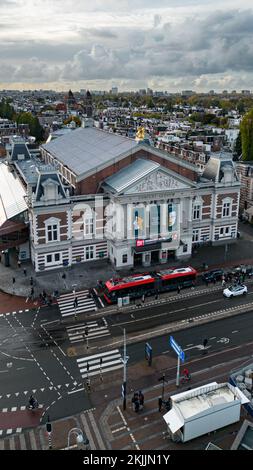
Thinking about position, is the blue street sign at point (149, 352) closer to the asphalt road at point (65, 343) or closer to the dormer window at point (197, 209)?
the asphalt road at point (65, 343)

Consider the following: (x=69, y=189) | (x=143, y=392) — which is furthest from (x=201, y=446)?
(x=69, y=189)

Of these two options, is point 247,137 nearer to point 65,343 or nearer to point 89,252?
point 89,252

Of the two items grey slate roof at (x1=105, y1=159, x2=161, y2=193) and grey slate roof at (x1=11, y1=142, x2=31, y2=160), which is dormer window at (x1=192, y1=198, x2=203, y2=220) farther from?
grey slate roof at (x1=11, y1=142, x2=31, y2=160)

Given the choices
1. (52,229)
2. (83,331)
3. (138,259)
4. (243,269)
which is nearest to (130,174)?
(138,259)

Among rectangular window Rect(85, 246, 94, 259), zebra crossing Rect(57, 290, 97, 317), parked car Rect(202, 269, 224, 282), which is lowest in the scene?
zebra crossing Rect(57, 290, 97, 317)

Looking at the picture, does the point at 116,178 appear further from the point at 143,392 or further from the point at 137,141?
the point at 143,392

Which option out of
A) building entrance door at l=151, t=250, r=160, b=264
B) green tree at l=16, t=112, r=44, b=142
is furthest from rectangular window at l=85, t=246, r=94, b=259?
green tree at l=16, t=112, r=44, b=142

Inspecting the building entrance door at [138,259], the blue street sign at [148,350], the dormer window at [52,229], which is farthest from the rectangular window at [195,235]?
the blue street sign at [148,350]
